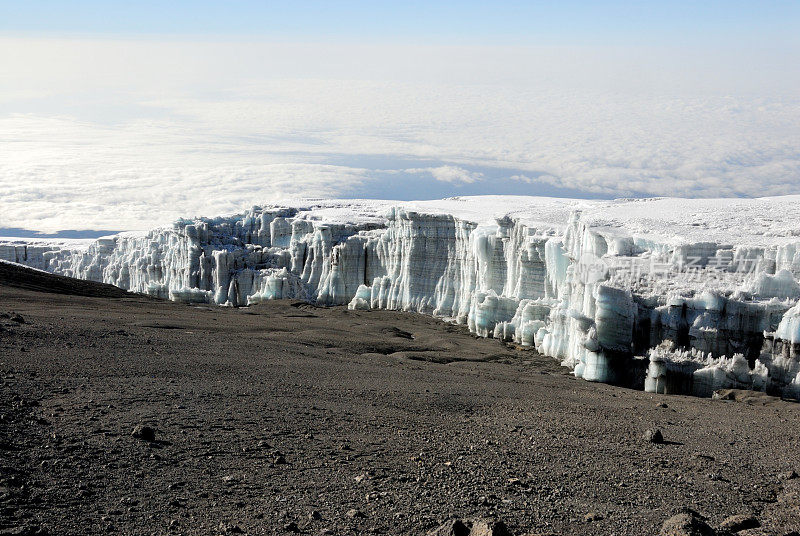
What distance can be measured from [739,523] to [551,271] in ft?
85.2

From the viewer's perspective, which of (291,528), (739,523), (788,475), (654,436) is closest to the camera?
(291,528)

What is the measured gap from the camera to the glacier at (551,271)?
26.9 meters

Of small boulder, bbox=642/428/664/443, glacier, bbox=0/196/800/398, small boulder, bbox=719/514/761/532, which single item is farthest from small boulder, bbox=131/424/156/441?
glacier, bbox=0/196/800/398

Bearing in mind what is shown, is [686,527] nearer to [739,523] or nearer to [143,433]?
[739,523]

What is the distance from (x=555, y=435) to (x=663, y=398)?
27.4ft

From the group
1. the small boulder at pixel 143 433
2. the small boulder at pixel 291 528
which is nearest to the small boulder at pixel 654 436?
the small boulder at pixel 291 528

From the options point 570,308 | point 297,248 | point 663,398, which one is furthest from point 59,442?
point 297,248

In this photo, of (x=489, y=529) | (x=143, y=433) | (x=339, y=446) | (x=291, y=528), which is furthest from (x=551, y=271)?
(x=291, y=528)

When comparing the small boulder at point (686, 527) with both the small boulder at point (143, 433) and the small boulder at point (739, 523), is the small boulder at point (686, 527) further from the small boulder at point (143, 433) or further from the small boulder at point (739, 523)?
the small boulder at point (143, 433)

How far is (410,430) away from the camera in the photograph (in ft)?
57.6

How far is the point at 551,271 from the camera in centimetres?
3841

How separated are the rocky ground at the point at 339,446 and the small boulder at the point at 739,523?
42mm

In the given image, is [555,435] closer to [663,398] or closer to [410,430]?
[410,430]

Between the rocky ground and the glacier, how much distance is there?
2588mm
